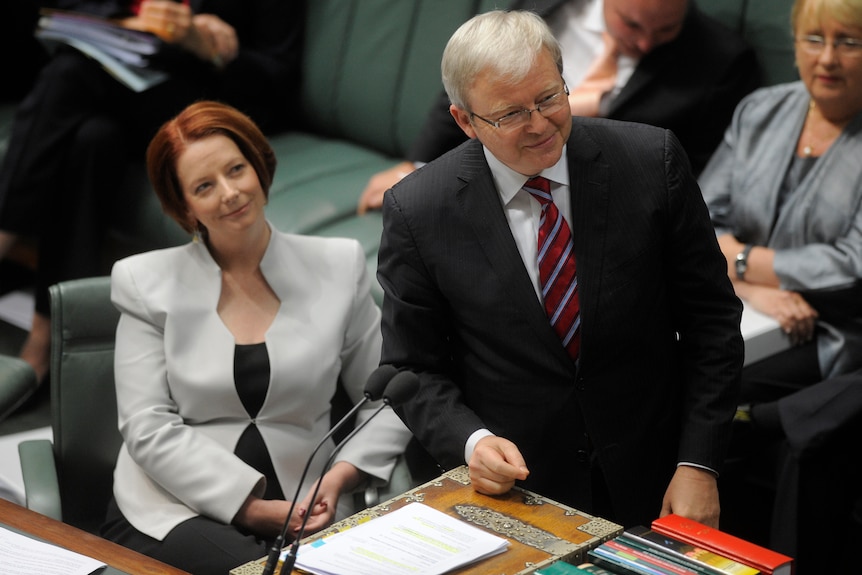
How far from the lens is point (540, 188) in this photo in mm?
2160

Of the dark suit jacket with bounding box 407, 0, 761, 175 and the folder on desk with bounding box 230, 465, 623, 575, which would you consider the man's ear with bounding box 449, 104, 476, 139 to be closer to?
the folder on desk with bounding box 230, 465, 623, 575

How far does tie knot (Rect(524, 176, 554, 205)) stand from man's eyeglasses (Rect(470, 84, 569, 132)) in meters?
0.16

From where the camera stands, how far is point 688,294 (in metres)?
2.21

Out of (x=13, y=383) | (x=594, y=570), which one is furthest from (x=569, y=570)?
(x=13, y=383)

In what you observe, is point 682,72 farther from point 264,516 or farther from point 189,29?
point 189,29

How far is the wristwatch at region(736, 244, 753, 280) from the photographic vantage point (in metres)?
3.14

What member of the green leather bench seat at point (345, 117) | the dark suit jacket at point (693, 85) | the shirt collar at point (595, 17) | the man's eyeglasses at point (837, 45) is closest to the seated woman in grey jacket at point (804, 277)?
the man's eyeglasses at point (837, 45)

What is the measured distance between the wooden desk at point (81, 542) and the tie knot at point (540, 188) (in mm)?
881

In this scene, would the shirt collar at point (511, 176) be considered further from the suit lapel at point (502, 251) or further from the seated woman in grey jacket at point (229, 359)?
the seated woman in grey jacket at point (229, 359)

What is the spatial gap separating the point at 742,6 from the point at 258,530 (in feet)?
6.74

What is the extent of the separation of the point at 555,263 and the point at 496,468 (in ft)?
1.34

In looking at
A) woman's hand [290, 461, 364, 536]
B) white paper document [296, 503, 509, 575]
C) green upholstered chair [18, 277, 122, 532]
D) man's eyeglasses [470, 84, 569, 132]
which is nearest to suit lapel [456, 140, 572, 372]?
man's eyeglasses [470, 84, 569, 132]

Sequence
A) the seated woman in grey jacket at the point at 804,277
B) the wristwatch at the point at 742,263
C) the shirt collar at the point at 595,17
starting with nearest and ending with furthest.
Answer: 1. the seated woman in grey jacket at the point at 804,277
2. the wristwatch at the point at 742,263
3. the shirt collar at the point at 595,17

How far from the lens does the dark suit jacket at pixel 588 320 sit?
84.4 inches
